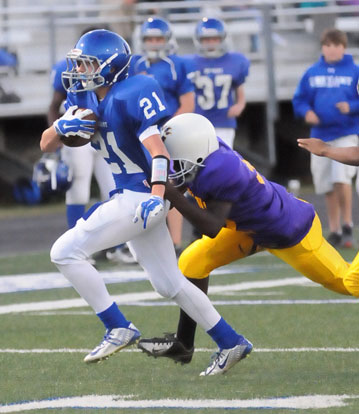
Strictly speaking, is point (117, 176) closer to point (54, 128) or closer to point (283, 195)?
A: point (54, 128)

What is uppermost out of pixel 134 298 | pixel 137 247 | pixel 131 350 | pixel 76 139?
pixel 76 139

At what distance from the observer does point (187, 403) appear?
4.91 m

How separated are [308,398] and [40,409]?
3.44 ft

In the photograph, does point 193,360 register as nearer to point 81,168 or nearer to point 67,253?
point 67,253

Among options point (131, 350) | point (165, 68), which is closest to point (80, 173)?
point (165, 68)

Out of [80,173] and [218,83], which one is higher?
[218,83]

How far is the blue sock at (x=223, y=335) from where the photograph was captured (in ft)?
18.3

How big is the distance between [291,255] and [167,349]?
2.33ft

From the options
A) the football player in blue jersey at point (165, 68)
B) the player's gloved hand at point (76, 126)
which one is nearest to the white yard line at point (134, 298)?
the football player in blue jersey at point (165, 68)

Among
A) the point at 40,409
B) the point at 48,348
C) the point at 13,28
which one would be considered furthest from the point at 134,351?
the point at 13,28

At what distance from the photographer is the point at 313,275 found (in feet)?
18.6

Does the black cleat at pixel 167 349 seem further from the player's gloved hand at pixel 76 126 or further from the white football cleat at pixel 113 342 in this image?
the player's gloved hand at pixel 76 126

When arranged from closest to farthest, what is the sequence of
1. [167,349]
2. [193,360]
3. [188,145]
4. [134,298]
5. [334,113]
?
[188,145] → [167,349] → [193,360] → [134,298] → [334,113]

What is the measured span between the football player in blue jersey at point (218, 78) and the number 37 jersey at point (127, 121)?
517 centimetres
